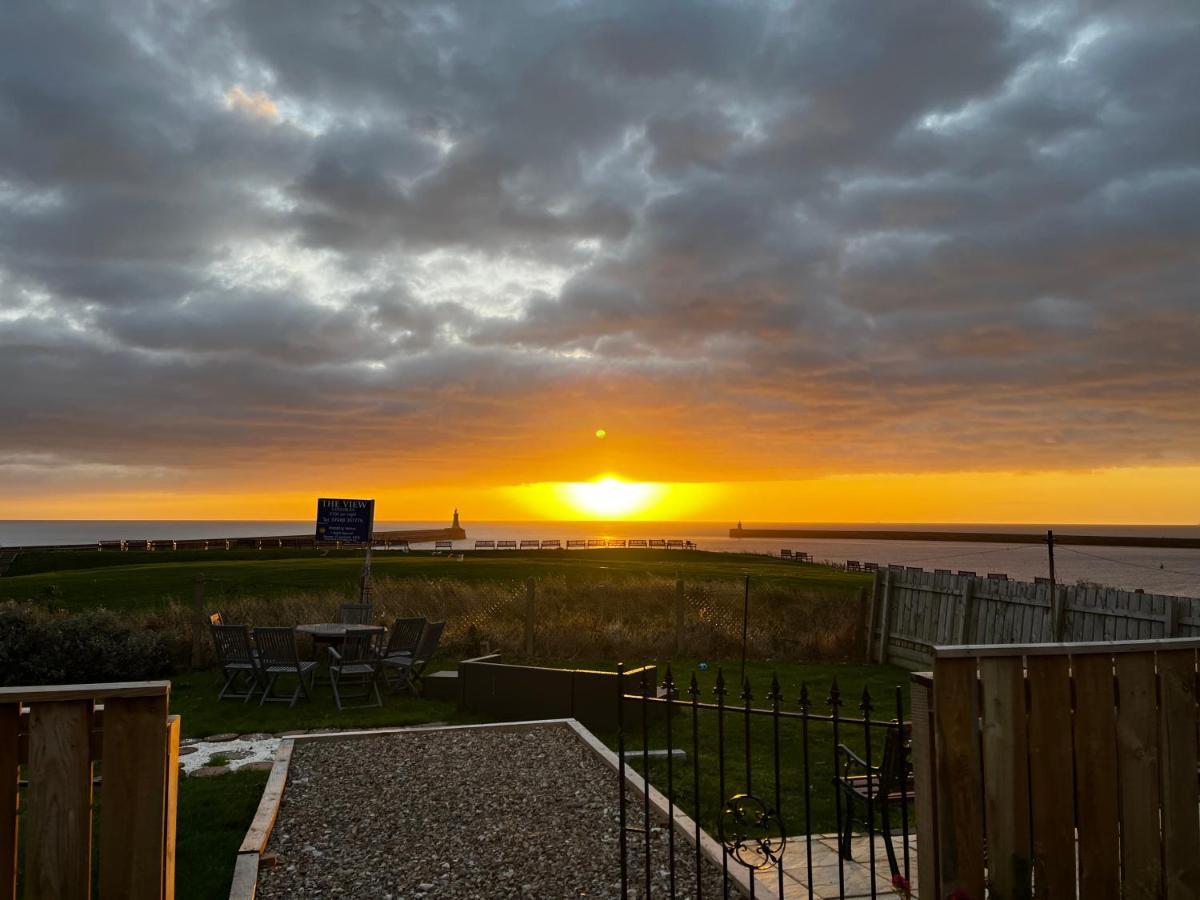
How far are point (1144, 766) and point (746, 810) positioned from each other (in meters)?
3.51

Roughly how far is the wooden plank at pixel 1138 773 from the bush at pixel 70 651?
11.7 metres

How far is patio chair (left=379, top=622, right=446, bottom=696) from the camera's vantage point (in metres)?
11.6

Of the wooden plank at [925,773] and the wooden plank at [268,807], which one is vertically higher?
the wooden plank at [925,773]

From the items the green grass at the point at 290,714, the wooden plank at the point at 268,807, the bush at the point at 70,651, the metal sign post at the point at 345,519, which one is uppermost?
the metal sign post at the point at 345,519

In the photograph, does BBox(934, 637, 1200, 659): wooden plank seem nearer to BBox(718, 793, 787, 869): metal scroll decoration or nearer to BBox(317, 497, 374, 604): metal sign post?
BBox(718, 793, 787, 869): metal scroll decoration

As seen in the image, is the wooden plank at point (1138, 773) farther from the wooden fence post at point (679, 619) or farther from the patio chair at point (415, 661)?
the wooden fence post at point (679, 619)

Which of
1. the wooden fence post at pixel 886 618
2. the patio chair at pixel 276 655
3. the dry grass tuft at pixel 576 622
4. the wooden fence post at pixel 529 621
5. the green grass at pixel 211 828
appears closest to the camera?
the green grass at pixel 211 828

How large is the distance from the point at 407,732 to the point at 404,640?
2.96 metres

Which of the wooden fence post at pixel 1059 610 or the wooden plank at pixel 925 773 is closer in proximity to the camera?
the wooden plank at pixel 925 773

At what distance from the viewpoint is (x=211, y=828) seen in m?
6.11

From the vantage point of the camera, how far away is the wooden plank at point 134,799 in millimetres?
2699

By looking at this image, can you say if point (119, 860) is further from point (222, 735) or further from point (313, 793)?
point (222, 735)

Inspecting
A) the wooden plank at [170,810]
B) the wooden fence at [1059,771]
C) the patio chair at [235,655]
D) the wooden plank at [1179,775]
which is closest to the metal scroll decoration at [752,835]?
the wooden fence at [1059,771]

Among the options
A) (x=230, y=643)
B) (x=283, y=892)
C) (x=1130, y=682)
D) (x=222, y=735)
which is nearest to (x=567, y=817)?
(x=283, y=892)
